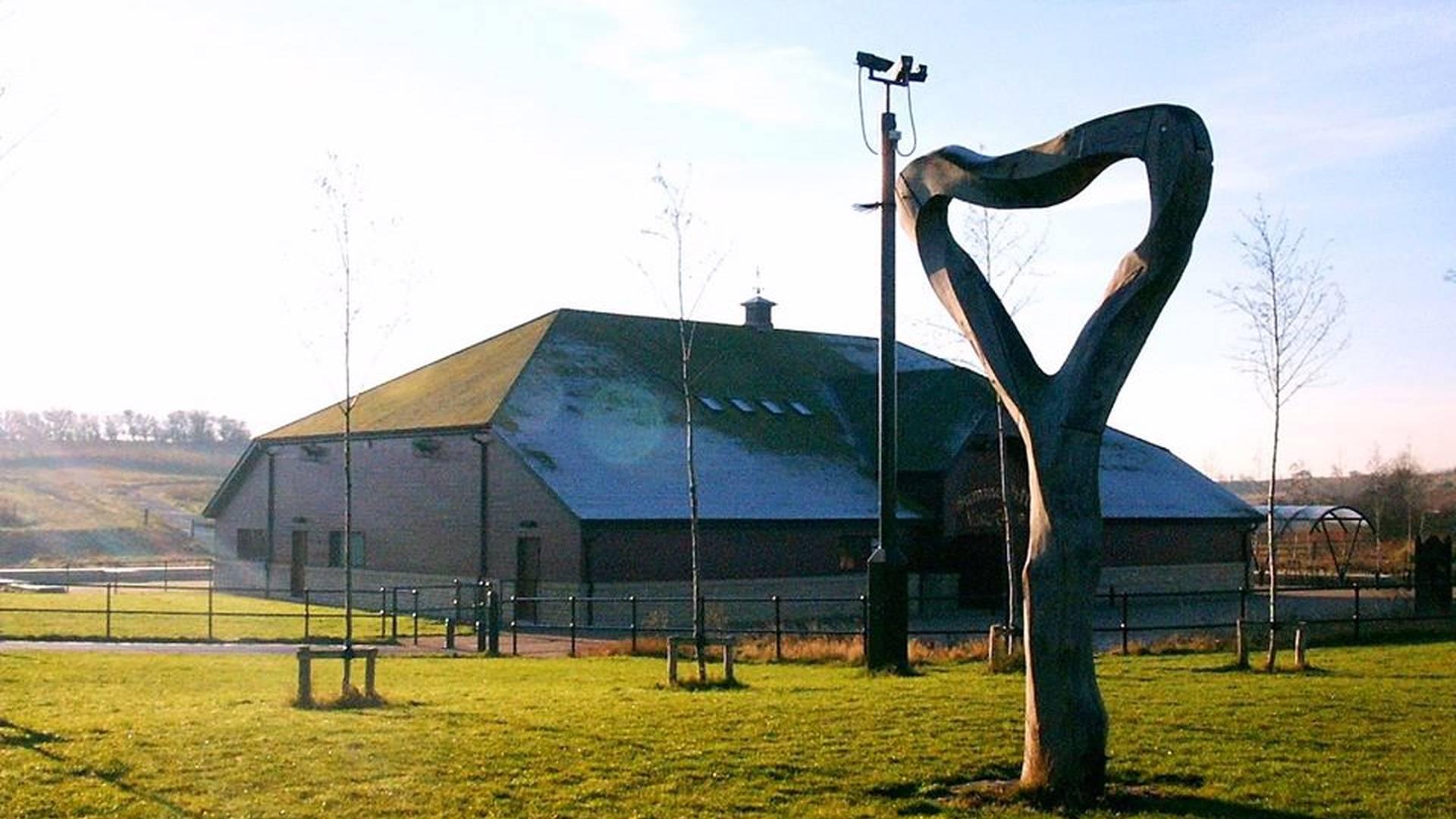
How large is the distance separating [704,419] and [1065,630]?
101 feet

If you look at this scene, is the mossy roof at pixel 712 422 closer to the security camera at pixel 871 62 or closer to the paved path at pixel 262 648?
the paved path at pixel 262 648

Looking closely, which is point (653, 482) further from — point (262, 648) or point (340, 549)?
point (340, 549)

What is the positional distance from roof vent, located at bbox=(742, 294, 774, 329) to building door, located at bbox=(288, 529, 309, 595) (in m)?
16.2

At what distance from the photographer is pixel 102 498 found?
3984 inches

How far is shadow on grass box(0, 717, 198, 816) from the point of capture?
11.2 metres

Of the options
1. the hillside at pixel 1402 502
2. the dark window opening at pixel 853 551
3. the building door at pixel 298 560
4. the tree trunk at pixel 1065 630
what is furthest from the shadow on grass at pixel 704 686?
the hillside at pixel 1402 502

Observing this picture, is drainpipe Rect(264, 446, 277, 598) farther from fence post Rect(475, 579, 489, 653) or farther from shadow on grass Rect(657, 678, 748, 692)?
shadow on grass Rect(657, 678, 748, 692)

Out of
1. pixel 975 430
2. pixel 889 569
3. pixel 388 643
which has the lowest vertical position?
pixel 388 643

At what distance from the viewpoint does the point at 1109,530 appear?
4597cm

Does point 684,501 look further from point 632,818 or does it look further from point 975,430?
point 632,818

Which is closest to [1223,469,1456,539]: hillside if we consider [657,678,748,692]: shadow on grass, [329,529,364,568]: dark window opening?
[329,529,364,568]: dark window opening

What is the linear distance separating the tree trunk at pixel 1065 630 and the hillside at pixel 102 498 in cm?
6953

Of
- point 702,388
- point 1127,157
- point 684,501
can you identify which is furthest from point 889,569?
point 702,388

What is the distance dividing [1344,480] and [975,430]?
104m
